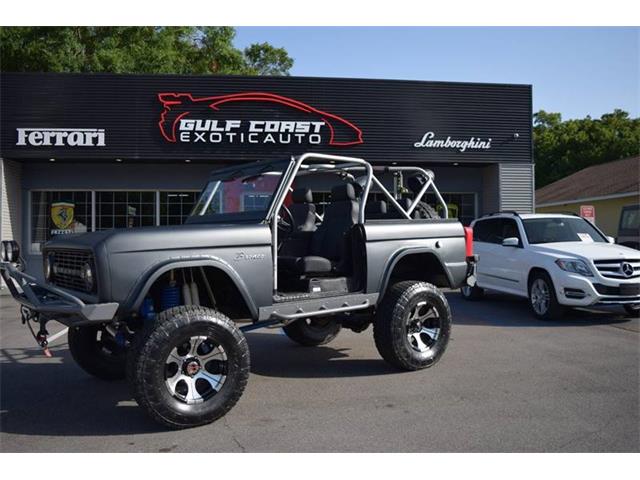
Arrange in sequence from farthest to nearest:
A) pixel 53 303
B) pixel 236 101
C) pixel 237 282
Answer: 1. pixel 236 101
2. pixel 237 282
3. pixel 53 303

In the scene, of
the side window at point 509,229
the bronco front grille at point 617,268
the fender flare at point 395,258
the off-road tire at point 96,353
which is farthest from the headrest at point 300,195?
the side window at point 509,229

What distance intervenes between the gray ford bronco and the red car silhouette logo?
938 cm

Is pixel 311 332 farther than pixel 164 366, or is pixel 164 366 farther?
pixel 311 332

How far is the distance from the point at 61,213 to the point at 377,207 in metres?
12.8

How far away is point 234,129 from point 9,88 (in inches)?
230

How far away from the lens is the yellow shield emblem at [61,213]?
16797 millimetres

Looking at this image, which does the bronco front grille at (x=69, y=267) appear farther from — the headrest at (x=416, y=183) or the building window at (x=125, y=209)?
the building window at (x=125, y=209)

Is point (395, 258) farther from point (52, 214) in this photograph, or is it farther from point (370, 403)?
point (52, 214)

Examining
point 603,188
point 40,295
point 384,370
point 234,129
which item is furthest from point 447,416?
point 603,188

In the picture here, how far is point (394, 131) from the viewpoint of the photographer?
16.7 meters

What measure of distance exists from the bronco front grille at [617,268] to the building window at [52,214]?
13.6m

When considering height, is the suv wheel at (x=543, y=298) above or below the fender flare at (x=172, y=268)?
below

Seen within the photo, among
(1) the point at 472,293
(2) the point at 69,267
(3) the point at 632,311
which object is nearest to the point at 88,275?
(2) the point at 69,267

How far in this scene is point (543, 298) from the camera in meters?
9.27
